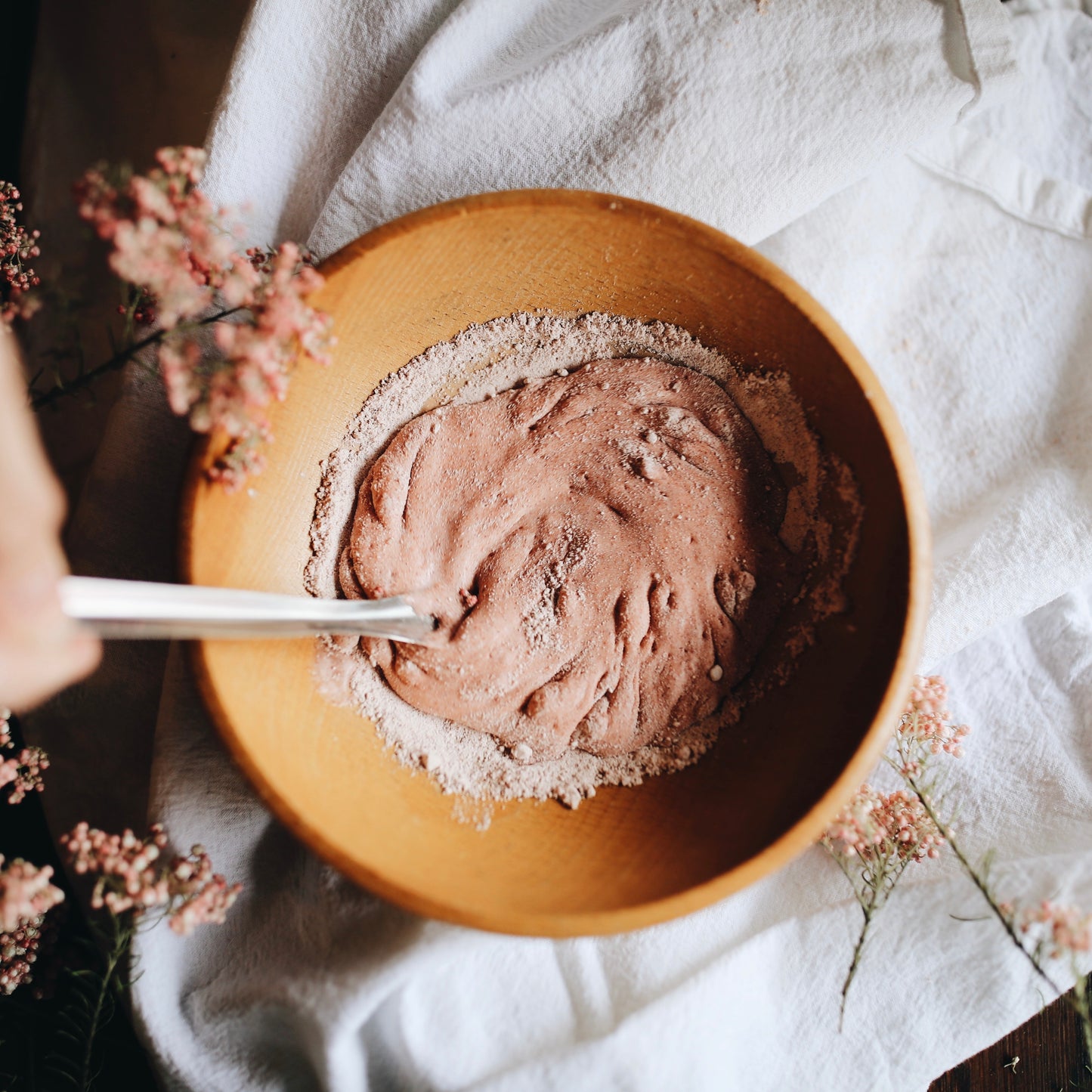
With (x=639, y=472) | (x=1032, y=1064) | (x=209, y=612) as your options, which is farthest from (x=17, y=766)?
(x=1032, y=1064)

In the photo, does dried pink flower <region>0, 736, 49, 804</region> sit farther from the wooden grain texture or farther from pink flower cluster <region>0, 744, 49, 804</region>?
the wooden grain texture

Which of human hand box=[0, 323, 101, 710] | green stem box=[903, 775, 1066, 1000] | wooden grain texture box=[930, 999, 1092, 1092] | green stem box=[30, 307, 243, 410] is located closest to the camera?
human hand box=[0, 323, 101, 710]

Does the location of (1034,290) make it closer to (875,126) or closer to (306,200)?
(875,126)

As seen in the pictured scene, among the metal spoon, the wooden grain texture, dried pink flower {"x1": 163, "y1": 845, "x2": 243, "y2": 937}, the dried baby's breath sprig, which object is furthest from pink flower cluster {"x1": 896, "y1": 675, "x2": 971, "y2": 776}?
dried pink flower {"x1": 163, "y1": 845, "x2": 243, "y2": 937}

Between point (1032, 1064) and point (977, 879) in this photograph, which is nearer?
point (977, 879)

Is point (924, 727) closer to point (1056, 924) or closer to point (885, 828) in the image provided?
point (885, 828)
